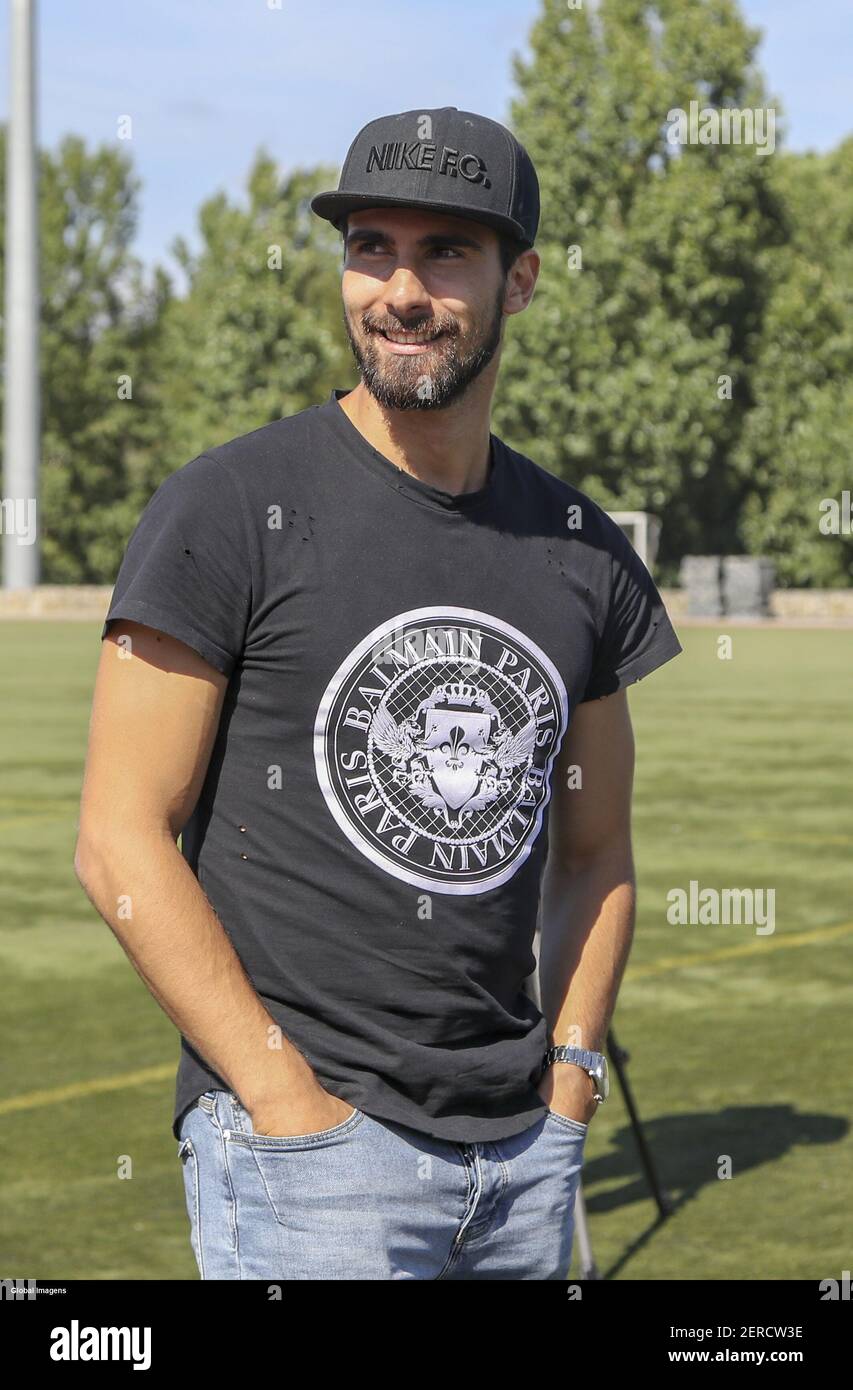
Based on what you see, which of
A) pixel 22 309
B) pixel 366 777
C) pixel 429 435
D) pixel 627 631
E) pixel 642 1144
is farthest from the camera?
pixel 22 309

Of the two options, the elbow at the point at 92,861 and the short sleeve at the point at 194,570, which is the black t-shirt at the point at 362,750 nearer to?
the short sleeve at the point at 194,570

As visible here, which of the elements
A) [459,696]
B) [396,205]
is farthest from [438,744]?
[396,205]

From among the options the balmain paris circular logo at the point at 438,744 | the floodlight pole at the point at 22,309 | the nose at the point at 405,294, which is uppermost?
the floodlight pole at the point at 22,309

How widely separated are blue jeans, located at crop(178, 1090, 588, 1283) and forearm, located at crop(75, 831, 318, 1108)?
0.10 m

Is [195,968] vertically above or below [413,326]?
below

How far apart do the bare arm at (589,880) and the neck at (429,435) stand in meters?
0.52

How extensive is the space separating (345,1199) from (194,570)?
952mm

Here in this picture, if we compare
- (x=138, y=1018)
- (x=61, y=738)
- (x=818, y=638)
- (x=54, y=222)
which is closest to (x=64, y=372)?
(x=54, y=222)

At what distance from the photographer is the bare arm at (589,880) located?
3480 millimetres

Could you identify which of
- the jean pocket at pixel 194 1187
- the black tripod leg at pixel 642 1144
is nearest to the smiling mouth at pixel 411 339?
the jean pocket at pixel 194 1187

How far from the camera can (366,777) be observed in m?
3.03

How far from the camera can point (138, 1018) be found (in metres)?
9.35

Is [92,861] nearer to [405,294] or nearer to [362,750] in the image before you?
[362,750]
